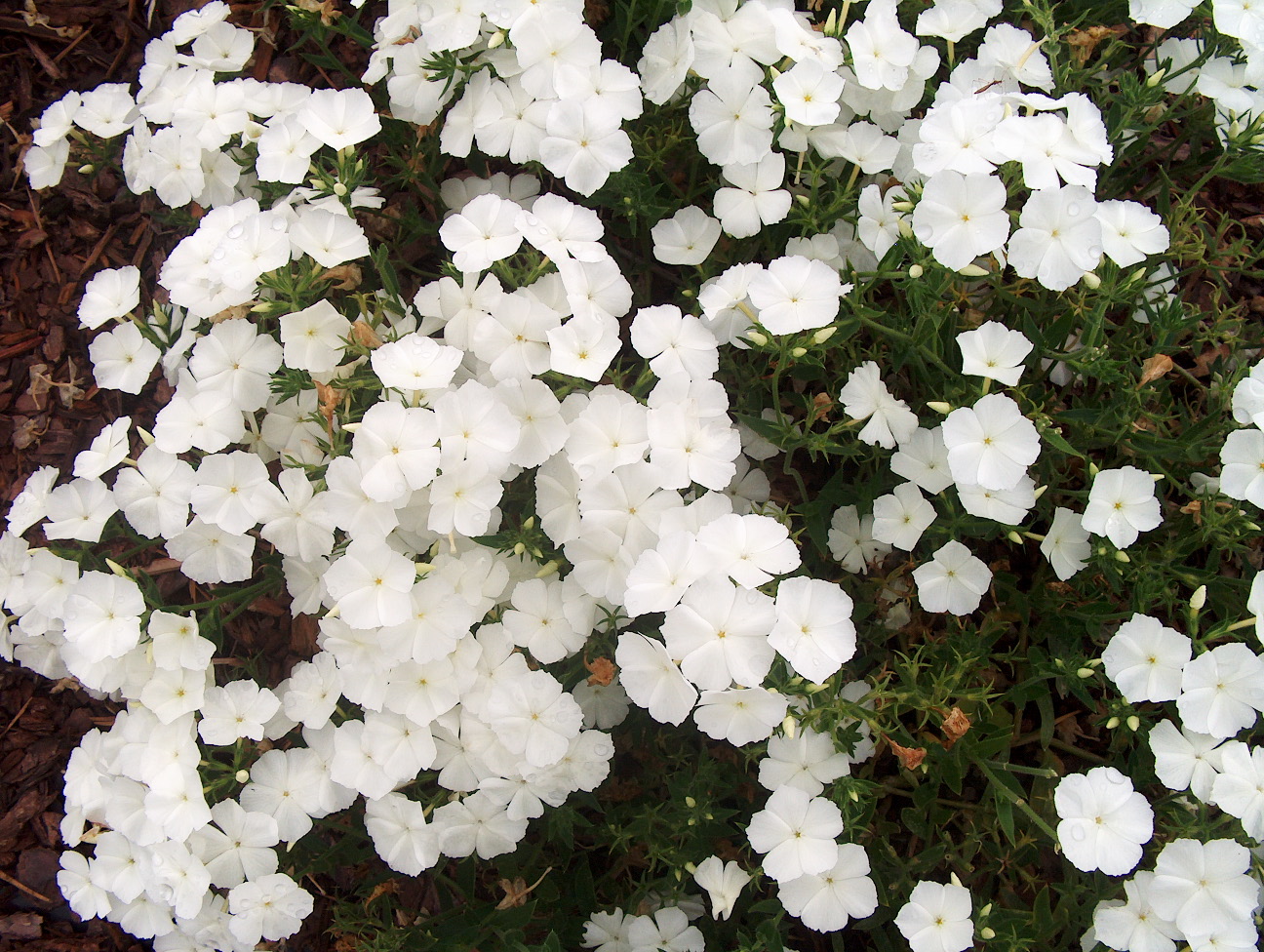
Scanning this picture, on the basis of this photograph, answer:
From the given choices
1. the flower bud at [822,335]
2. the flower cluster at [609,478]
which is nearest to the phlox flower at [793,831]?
the flower cluster at [609,478]

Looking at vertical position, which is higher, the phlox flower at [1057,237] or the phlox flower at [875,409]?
the phlox flower at [1057,237]

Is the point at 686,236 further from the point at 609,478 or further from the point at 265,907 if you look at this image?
the point at 265,907

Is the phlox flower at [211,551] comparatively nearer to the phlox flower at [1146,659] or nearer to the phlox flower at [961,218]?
the phlox flower at [961,218]

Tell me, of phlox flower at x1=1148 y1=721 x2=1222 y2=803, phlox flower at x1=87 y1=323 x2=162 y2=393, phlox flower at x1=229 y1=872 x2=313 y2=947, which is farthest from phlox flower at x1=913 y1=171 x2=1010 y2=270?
phlox flower at x1=229 y1=872 x2=313 y2=947

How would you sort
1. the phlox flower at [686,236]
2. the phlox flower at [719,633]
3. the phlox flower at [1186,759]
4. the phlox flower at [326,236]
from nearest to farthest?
the phlox flower at [719,633] → the phlox flower at [1186,759] → the phlox flower at [326,236] → the phlox flower at [686,236]

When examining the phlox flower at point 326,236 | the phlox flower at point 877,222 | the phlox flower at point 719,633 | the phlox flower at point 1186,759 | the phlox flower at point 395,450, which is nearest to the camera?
the phlox flower at point 719,633

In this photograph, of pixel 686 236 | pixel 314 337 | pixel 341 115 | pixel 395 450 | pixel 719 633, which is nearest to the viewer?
pixel 719 633

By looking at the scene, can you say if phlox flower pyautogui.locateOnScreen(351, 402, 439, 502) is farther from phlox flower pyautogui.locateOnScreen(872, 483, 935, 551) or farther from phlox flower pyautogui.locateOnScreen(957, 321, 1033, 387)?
phlox flower pyautogui.locateOnScreen(957, 321, 1033, 387)

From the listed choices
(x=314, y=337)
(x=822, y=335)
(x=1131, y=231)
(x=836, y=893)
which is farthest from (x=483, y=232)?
(x=836, y=893)
